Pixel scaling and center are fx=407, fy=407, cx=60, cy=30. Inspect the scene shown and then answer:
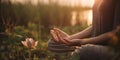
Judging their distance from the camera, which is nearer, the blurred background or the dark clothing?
the dark clothing

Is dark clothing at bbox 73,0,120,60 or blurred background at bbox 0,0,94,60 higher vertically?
dark clothing at bbox 73,0,120,60

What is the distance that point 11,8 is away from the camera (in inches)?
229

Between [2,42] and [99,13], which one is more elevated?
[99,13]

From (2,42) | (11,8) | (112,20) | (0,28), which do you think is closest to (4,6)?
(11,8)

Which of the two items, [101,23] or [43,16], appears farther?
[43,16]

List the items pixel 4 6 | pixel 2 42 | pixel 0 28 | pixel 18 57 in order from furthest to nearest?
pixel 4 6, pixel 0 28, pixel 2 42, pixel 18 57

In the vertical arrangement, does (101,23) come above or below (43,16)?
above

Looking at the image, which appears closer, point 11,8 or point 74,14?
point 11,8

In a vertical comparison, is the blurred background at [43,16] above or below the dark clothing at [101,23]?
below

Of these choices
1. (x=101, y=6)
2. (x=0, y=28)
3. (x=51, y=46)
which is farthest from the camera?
(x=0, y=28)

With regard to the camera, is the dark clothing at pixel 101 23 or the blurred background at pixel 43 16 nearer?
the dark clothing at pixel 101 23

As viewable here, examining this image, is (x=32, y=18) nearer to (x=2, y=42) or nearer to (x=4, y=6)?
(x=4, y=6)

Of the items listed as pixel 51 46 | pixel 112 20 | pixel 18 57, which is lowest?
pixel 18 57

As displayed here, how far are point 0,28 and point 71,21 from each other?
1.30 m
